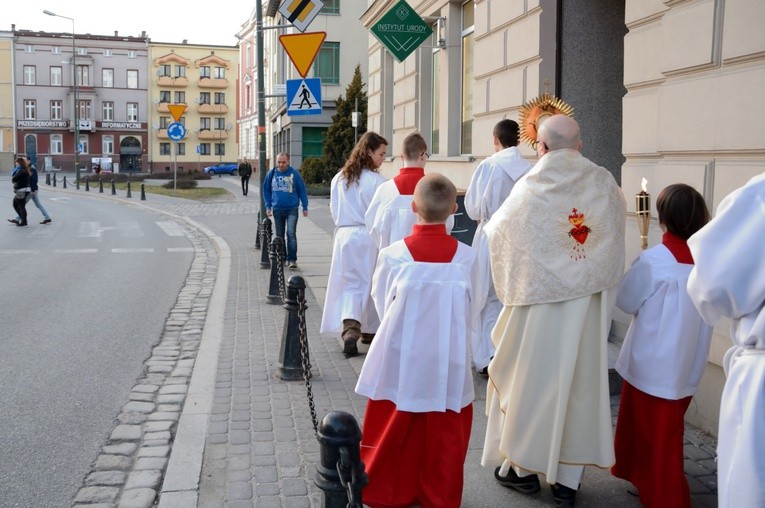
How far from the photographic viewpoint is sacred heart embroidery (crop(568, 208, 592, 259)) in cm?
440

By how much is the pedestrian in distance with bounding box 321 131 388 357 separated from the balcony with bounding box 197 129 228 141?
88536mm

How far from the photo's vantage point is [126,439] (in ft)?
18.9

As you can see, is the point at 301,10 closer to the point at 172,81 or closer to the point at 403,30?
the point at 403,30

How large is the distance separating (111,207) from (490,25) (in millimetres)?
24970

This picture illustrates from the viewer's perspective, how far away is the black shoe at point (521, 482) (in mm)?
4680

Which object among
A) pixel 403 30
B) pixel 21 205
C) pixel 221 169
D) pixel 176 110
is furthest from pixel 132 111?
pixel 403 30

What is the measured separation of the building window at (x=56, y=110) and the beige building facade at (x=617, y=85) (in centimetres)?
8050

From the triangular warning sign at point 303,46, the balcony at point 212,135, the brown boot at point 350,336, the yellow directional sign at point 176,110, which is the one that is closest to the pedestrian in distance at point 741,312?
the brown boot at point 350,336

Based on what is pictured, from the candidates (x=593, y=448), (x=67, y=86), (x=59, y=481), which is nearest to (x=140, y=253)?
(x=59, y=481)

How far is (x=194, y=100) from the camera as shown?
9556 cm

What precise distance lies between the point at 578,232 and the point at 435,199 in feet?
2.41

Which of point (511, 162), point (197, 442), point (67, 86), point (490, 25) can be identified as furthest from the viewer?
point (67, 86)

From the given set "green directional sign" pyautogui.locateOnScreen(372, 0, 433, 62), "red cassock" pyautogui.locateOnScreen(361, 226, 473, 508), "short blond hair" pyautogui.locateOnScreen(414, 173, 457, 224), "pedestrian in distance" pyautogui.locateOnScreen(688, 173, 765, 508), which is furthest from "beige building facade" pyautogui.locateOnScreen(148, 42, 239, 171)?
"pedestrian in distance" pyautogui.locateOnScreen(688, 173, 765, 508)

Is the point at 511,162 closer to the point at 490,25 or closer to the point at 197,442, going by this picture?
the point at 197,442
